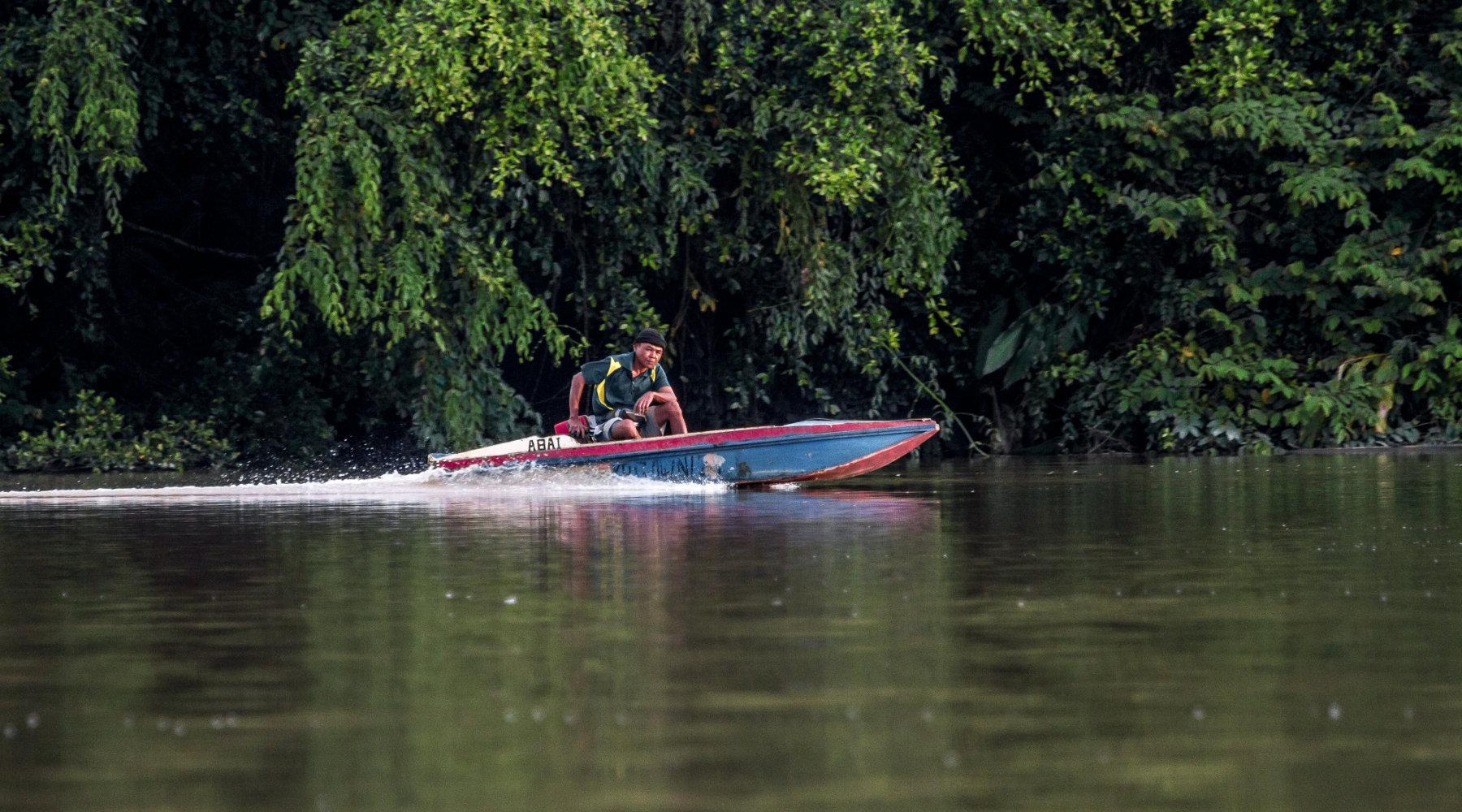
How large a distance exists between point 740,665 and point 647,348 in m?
11.2

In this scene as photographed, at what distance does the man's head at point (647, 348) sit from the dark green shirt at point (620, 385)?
0.10m

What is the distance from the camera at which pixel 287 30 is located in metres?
21.7

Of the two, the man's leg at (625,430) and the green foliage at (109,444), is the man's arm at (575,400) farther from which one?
the green foliage at (109,444)

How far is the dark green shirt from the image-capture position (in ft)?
60.5

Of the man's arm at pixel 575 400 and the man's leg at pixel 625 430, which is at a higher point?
the man's arm at pixel 575 400

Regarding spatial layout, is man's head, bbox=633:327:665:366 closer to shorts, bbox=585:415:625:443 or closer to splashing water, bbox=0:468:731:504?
shorts, bbox=585:415:625:443

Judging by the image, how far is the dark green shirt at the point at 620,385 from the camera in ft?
60.5

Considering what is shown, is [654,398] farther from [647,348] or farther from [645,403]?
[647,348]

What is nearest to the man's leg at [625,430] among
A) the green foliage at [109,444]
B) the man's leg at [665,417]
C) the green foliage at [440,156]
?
the man's leg at [665,417]

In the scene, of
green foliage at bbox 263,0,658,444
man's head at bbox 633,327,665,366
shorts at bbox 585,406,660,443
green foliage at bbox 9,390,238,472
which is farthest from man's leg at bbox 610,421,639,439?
green foliage at bbox 9,390,238,472

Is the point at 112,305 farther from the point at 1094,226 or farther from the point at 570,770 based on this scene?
the point at 570,770

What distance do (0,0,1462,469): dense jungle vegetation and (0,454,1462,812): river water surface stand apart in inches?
312

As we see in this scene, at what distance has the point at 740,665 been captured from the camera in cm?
710

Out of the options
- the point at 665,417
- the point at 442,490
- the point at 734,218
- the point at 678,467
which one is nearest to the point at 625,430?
the point at 665,417
